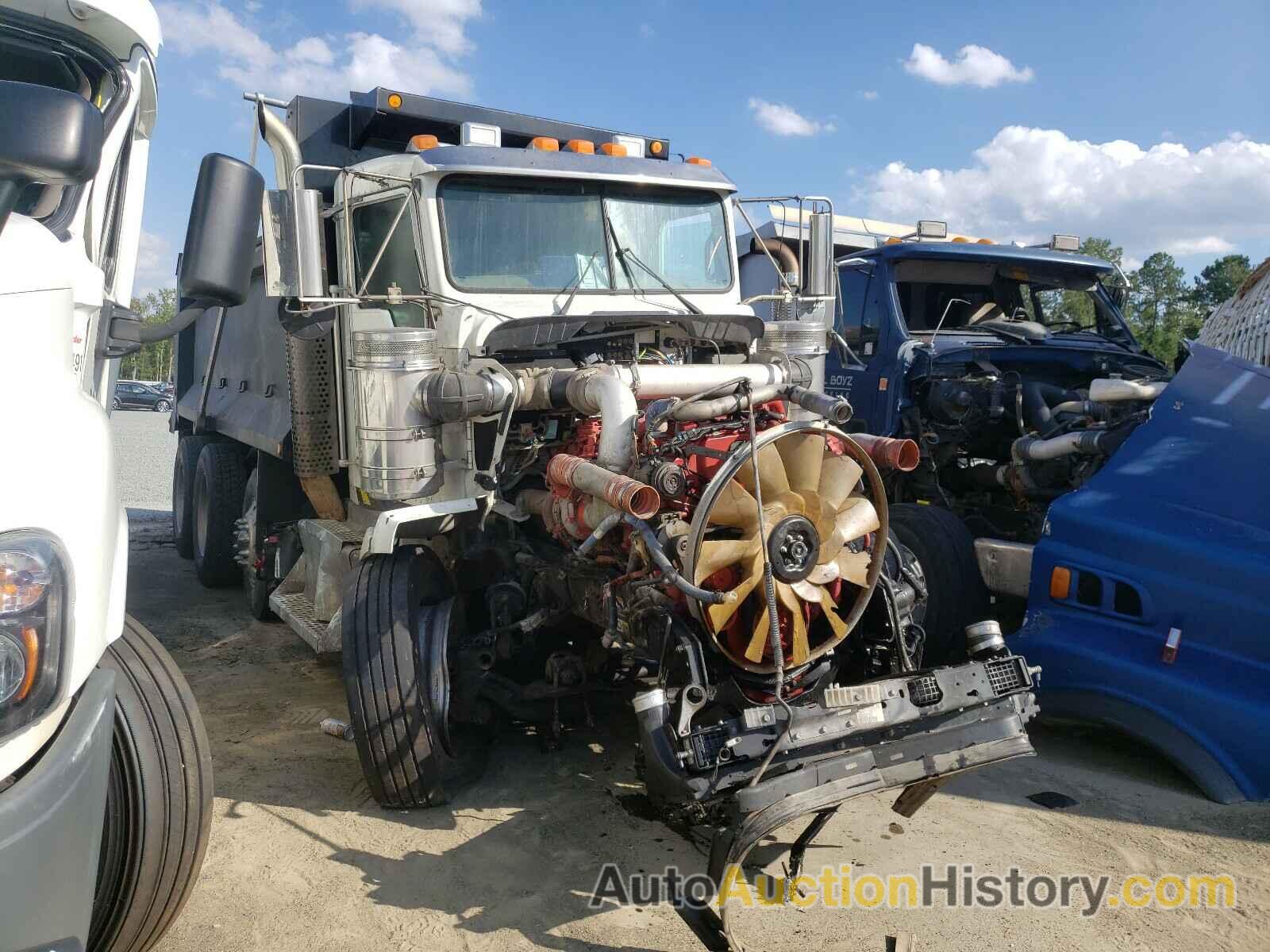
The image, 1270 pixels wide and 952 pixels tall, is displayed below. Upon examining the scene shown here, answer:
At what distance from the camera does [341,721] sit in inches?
180

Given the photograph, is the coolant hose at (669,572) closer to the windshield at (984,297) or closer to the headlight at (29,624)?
the headlight at (29,624)

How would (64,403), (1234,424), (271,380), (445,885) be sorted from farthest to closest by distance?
(271,380), (1234,424), (445,885), (64,403)

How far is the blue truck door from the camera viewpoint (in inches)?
267

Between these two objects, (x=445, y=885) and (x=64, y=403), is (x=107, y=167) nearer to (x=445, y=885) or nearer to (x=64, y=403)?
(x=64, y=403)

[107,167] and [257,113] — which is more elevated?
[257,113]

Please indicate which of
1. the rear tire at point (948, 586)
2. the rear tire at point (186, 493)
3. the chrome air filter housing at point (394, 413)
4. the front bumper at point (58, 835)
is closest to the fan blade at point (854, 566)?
the rear tire at point (948, 586)

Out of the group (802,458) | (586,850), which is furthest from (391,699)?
(802,458)

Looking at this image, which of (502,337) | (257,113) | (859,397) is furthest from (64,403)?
(859,397)

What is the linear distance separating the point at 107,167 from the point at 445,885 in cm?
252

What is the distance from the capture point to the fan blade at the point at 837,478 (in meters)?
3.50

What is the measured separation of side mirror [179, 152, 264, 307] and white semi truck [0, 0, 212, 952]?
250 millimetres

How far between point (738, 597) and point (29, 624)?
6.71 feet

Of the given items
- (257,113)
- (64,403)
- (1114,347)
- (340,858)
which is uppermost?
(257,113)

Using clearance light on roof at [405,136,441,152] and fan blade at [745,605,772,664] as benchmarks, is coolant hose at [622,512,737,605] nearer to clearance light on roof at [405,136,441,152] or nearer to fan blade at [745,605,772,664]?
fan blade at [745,605,772,664]
